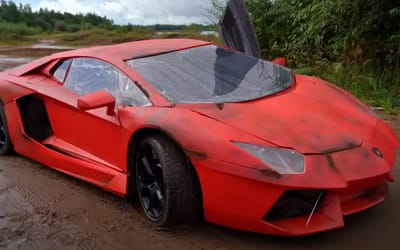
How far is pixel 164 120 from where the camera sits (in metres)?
3.30

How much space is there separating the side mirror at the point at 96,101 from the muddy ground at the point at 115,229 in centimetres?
75

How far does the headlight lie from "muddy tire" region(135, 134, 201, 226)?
16.5 inches

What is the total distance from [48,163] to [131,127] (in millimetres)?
1360

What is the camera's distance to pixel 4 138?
5188 millimetres

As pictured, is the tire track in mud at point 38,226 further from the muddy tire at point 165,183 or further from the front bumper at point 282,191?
the front bumper at point 282,191

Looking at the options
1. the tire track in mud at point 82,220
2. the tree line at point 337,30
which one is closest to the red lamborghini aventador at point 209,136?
the tire track in mud at point 82,220

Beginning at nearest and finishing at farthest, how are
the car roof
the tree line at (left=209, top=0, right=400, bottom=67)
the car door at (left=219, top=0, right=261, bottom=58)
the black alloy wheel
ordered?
the black alloy wheel, the car roof, the car door at (left=219, top=0, right=261, bottom=58), the tree line at (left=209, top=0, right=400, bottom=67)

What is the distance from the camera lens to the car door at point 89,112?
3695 millimetres

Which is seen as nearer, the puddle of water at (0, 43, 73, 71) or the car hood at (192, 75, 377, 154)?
the car hood at (192, 75, 377, 154)

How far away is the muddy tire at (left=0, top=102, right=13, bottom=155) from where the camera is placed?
200 inches

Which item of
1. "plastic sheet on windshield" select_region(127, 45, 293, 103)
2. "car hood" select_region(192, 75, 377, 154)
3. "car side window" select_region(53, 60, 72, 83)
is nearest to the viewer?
"car hood" select_region(192, 75, 377, 154)

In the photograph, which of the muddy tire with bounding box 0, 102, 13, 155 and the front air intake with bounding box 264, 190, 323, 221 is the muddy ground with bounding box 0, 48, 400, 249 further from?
the muddy tire with bounding box 0, 102, 13, 155

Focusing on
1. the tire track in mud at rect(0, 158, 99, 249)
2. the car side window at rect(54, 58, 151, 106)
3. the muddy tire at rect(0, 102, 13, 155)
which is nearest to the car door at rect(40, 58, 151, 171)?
the car side window at rect(54, 58, 151, 106)

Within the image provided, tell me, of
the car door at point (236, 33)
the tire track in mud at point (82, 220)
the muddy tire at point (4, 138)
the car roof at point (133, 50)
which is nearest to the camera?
the tire track in mud at point (82, 220)
